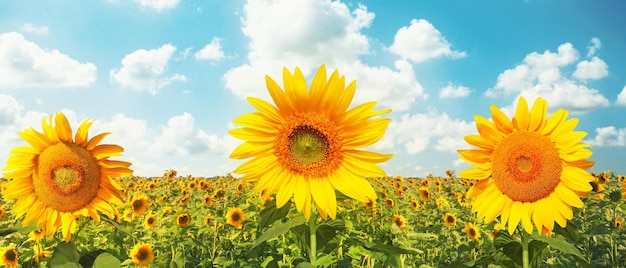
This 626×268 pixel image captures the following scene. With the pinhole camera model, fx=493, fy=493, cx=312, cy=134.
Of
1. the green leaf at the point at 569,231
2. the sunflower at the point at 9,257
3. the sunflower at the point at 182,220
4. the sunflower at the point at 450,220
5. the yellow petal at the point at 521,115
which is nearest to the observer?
the green leaf at the point at 569,231

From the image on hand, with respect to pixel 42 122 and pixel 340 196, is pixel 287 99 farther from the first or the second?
pixel 42 122

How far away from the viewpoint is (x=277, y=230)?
2340mm

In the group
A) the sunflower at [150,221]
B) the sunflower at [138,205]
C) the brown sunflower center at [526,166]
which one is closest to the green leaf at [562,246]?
the brown sunflower center at [526,166]

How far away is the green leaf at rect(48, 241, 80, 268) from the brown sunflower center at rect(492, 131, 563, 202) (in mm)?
2914

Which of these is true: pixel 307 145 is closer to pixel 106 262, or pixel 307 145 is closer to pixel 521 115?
pixel 106 262

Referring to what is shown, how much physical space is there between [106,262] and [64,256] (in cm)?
30

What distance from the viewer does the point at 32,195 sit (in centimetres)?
353

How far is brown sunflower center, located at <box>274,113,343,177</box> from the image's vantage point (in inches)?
106

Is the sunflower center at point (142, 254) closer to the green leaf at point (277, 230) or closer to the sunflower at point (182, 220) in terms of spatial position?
the sunflower at point (182, 220)

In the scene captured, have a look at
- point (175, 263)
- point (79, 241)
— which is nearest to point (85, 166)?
point (175, 263)

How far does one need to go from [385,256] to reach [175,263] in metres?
2.21

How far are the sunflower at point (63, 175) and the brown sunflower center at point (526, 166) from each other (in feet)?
8.72

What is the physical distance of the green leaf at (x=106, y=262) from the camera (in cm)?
306

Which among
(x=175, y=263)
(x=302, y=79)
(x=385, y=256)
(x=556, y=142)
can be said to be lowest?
(x=175, y=263)
